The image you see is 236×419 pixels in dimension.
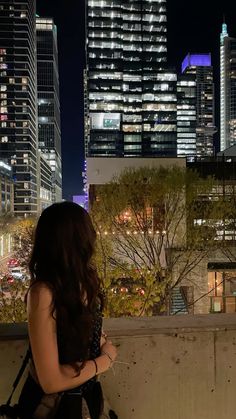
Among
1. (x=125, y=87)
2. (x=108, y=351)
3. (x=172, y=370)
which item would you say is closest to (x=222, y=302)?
(x=172, y=370)

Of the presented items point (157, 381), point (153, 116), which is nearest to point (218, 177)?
point (157, 381)

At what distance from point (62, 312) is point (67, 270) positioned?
0.59ft

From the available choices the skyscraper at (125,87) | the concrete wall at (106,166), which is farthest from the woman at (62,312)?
the skyscraper at (125,87)

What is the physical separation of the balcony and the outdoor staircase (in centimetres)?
1671

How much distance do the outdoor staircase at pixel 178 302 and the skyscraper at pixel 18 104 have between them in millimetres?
105848

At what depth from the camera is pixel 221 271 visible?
68.3 ft

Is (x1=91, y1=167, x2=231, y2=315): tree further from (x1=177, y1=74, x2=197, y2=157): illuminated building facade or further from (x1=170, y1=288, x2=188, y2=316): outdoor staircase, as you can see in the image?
(x1=177, y1=74, x2=197, y2=157): illuminated building facade

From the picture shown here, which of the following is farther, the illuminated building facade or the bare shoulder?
the illuminated building facade

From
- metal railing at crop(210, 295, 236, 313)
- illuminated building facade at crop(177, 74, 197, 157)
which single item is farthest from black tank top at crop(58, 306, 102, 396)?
illuminated building facade at crop(177, 74, 197, 157)

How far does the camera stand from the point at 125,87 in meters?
130

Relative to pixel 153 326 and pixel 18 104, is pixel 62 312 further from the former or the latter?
pixel 18 104

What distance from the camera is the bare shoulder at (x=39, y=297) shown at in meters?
1.65

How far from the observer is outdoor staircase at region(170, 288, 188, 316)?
65.0 feet

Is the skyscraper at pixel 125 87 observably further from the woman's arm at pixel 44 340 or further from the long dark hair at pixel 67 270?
the woman's arm at pixel 44 340
